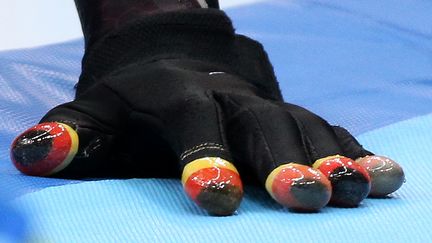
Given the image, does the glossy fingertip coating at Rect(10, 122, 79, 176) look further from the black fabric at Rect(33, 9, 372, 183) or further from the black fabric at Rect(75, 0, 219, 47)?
the black fabric at Rect(75, 0, 219, 47)

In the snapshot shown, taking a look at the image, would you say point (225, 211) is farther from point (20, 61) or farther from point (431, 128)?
point (20, 61)

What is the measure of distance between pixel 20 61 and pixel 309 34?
429 mm

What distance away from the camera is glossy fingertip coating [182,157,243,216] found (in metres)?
0.54

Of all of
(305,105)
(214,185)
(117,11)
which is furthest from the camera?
(305,105)

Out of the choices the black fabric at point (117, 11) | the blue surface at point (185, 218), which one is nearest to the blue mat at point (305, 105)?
the blue surface at point (185, 218)

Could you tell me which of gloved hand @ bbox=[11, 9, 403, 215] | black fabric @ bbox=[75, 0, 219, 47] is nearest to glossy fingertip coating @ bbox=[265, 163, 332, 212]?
gloved hand @ bbox=[11, 9, 403, 215]

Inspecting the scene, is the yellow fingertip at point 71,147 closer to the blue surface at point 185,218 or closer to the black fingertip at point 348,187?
the blue surface at point 185,218

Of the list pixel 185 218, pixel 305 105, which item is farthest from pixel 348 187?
pixel 305 105

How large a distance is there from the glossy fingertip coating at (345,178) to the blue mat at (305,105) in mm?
12

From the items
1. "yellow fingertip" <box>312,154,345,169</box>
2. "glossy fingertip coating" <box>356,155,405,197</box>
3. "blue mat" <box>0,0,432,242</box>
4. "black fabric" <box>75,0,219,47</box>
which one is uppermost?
"black fabric" <box>75,0,219,47</box>

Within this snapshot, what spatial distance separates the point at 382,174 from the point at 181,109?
0.15m

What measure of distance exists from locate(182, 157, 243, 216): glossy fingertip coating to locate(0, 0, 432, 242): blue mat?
0.03ft

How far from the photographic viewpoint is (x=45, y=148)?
598 mm

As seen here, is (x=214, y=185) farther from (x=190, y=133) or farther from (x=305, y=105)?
(x=305, y=105)
